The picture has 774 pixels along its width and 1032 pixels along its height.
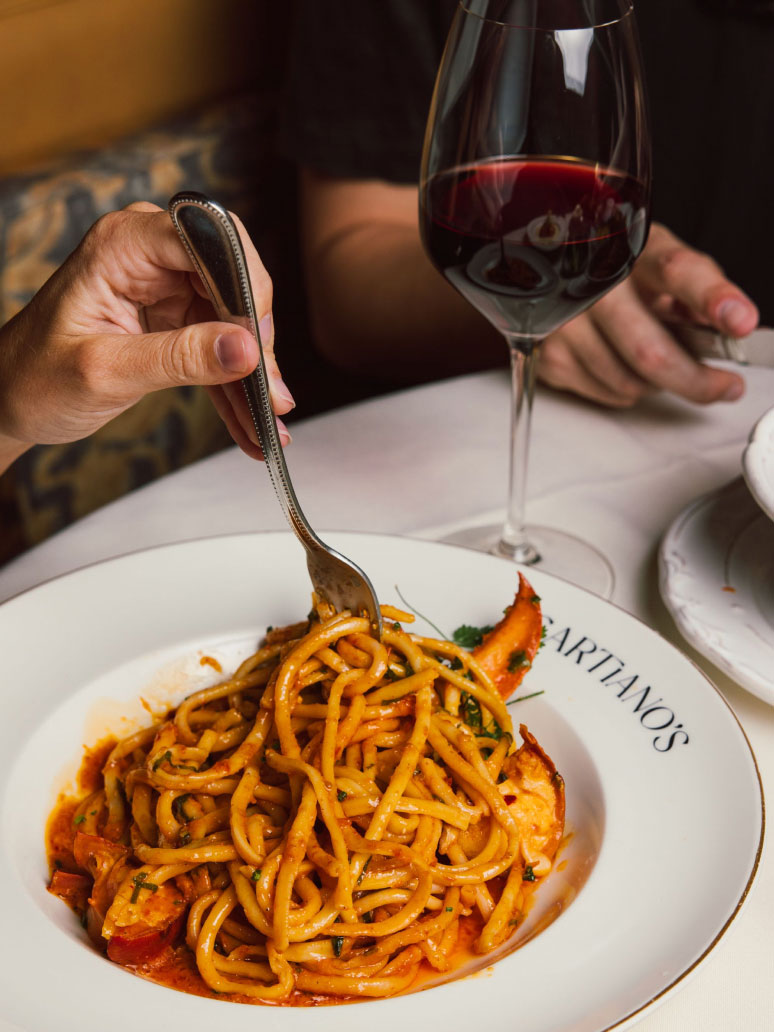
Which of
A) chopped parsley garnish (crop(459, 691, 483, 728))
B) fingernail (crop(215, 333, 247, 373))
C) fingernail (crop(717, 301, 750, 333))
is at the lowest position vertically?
chopped parsley garnish (crop(459, 691, 483, 728))

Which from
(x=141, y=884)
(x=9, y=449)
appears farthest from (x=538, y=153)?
(x=141, y=884)

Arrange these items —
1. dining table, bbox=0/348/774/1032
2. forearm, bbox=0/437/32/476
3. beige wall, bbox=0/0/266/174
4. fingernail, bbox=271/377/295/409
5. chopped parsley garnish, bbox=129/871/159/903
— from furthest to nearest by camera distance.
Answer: beige wall, bbox=0/0/266/174, dining table, bbox=0/348/774/1032, forearm, bbox=0/437/32/476, fingernail, bbox=271/377/295/409, chopped parsley garnish, bbox=129/871/159/903

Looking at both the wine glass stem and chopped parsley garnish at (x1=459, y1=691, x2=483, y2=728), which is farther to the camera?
the wine glass stem

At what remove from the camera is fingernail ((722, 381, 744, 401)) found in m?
1.72

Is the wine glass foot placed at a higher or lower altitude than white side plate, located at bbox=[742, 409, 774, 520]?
lower

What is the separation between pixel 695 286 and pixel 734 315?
3.9 inches

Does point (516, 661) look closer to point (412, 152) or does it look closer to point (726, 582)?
point (726, 582)

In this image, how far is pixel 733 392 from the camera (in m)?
1.72

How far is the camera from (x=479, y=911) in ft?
3.31

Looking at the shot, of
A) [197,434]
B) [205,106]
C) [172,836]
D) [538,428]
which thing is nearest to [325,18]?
[205,106]

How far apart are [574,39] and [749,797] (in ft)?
2.64

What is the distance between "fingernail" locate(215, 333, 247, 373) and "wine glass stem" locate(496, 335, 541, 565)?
487 millimetres

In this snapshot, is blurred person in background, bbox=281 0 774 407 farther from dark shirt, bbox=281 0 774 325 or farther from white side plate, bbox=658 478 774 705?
white side plate, bbox=658 478 774 705

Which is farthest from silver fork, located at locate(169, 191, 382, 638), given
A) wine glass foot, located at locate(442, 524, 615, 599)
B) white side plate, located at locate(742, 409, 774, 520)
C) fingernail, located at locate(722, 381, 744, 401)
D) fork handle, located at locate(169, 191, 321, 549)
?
fingernail, located at locate(722, 381, 744, 401)
